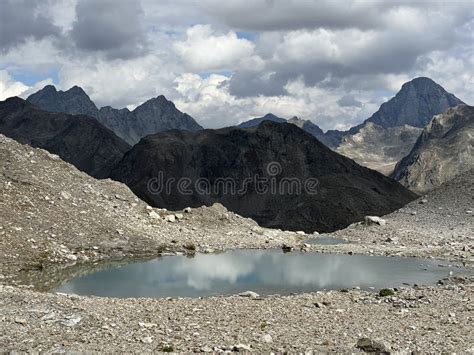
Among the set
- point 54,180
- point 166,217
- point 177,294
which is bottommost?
point 177,294

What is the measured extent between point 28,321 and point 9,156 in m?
31.4

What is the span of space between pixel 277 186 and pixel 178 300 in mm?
153432

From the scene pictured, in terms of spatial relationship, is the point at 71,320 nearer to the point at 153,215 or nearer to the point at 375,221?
the point at 153,215

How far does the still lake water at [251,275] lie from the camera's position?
32688 mm

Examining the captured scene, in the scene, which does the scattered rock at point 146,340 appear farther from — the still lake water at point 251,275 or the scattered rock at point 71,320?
the still lake water at point 251,275

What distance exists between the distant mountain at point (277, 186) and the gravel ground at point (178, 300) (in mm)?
73157

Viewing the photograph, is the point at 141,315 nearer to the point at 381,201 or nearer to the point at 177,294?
the point at 177,294

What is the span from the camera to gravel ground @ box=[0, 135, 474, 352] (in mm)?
18906

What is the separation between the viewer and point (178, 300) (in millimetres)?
27125

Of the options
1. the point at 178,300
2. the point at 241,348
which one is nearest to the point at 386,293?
the point at 178,300

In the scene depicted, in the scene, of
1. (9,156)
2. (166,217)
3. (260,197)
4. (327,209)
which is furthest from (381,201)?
(9,156)

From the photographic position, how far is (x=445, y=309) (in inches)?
950

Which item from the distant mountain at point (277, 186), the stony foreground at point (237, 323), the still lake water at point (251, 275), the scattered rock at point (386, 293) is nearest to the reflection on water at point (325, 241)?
the still lake water at point (251, 275)

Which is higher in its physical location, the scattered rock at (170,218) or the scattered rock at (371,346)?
the scattered rock at (170,218)
